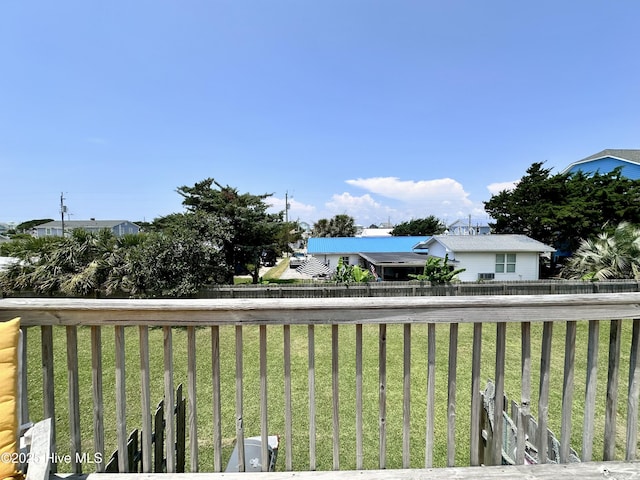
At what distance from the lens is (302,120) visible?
10148 millimetres

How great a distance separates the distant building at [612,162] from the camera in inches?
670

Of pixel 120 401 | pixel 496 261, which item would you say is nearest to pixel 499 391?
pixel 120 401

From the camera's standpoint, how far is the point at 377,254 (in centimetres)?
1734

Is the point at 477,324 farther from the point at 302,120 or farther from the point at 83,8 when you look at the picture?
the point at 302,120

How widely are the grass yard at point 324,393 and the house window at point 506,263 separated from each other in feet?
28.2

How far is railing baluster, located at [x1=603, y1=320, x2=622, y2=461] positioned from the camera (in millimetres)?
1198

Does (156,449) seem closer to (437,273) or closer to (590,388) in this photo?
(590,388)

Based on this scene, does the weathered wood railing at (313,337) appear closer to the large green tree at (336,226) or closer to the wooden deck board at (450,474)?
the wooden deck board at (450,474)

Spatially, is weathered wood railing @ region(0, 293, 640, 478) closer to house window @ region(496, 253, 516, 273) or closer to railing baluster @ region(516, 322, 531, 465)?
railing baluster @ region(516, 322, 531, 465)

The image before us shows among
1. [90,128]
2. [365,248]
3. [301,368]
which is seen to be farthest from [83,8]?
[365,248]

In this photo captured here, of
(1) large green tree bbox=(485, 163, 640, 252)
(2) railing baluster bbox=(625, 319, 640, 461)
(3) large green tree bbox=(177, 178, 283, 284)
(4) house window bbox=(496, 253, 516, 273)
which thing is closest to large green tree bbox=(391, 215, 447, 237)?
(1) large green tree bbox=(485, 163, 640, 252)

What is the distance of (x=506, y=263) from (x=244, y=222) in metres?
12.3

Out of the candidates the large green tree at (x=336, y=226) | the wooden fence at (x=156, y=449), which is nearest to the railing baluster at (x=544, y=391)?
the wooden fence at (x=156, y=449)

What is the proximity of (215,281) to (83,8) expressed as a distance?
6.30 meters
